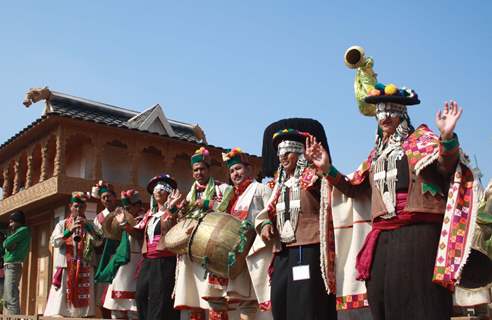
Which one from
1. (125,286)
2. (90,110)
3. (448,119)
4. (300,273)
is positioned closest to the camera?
(448,119)

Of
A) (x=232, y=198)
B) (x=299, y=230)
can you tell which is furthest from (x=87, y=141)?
(x=299, y=230)

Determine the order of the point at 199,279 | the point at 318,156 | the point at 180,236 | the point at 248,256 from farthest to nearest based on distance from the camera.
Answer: the point at 199,279 → the point at 180,236 → the point at 248,256 → the point at 318,156

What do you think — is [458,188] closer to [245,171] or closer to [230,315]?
[245,171]

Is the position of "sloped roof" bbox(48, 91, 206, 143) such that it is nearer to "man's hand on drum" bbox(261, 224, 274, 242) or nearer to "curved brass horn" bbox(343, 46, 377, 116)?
"curved brass horn" bbox(343, 46, 377, 116)

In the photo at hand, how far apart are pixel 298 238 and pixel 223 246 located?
100 centimetres

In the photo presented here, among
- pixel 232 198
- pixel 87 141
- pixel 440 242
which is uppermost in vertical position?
pixel 87 141

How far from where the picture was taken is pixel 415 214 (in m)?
3.73

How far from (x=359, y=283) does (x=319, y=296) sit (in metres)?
0.35

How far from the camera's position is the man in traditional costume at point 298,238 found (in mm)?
4625

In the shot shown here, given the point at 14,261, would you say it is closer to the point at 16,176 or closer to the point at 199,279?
the point at 199,279

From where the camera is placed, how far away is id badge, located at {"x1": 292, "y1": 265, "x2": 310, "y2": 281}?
4.67 m

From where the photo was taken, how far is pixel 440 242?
11.7 feet

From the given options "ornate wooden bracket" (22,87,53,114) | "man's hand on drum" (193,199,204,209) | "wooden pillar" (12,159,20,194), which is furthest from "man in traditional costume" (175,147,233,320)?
"wooden pillar" (12,159,20,194)

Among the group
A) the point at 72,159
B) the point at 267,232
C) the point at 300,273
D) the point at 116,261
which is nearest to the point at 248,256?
the point at 267,232
